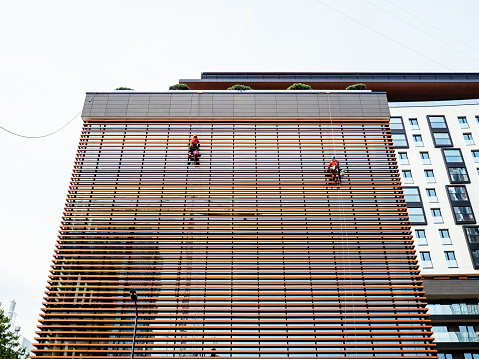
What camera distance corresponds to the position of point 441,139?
25828 millimetres

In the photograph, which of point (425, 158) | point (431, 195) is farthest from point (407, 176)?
point (425, 158)

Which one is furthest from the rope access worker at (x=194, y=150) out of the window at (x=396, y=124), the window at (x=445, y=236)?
the window at (x=445, y=236)

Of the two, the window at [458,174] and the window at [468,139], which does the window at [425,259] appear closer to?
the window at [458,174]

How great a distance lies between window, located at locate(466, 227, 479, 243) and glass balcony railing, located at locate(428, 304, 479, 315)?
3829 mm

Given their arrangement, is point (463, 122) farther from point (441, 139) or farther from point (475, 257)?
point (475, 257)

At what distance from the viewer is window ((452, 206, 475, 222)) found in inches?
919

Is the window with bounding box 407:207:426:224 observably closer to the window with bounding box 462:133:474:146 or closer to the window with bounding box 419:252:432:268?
the window with bounding box 419:252:432:268

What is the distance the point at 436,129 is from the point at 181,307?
2150 cm

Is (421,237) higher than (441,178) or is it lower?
lower

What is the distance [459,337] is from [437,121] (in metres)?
14.1

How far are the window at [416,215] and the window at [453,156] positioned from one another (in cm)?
429

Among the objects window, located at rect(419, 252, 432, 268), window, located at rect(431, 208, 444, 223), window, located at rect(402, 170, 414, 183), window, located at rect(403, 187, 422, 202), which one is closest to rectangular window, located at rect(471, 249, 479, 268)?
window, located at rect(431, 208, 444, 223)

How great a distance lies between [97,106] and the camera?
1777 cm

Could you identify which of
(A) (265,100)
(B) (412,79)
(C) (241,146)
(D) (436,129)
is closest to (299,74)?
(B) (412,79)
